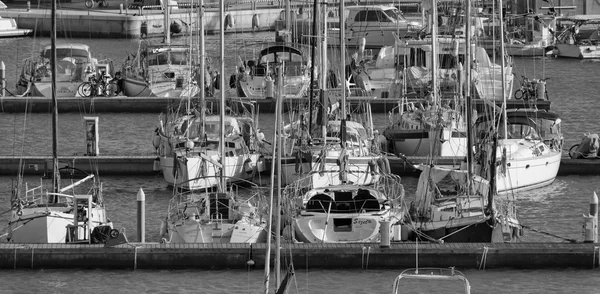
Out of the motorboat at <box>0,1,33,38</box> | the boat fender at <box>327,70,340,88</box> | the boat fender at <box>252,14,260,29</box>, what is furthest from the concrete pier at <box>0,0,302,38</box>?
the boat fender at <box>327,70,340,88</box>

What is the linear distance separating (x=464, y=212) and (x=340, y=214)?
3005mm

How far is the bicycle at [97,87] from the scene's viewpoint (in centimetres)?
5997

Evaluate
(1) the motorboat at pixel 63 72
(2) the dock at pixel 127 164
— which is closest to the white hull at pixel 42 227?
(2) the dock at pixel 127 164

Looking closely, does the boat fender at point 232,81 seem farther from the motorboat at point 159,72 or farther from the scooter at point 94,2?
the scooter at point 94,2

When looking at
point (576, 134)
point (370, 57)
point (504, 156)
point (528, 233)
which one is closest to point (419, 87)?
point (576, 134)

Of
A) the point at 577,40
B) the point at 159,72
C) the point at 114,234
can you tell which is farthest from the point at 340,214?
the point at 577,40

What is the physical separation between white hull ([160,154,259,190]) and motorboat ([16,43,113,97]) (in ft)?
54.4

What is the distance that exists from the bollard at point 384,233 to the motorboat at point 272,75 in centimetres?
2321

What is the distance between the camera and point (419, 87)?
55750 millimetres

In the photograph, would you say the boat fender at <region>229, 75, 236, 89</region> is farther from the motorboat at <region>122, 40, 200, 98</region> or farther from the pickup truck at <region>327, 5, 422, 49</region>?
the pickup truck at <region>327, 5, 422, 49</region>

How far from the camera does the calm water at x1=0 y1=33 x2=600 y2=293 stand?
33.2 metres

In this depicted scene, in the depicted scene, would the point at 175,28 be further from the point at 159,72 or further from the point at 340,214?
the point at 340,214

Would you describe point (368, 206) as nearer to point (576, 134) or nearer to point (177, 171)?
point (177, 171)

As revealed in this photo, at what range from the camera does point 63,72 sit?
61.2 metres
